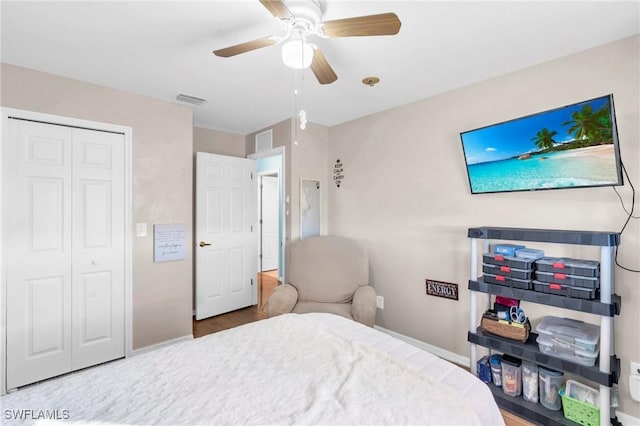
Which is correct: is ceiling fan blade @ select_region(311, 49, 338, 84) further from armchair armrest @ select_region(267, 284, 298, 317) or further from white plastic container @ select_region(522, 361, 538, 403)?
white plastic container @ select_region(522, 361, 538, 403)

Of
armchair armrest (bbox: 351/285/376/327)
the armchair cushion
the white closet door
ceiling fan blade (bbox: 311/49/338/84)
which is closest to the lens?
ceiling fan blade (bbox: 311/49/338/84)

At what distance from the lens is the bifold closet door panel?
2.25 meters

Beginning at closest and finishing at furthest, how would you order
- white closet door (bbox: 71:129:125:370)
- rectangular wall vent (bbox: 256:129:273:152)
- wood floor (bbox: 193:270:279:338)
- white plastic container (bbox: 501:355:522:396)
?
1. white plastic container (bbox: 501:355:522:396)
2. white closet door (bbox: 71:129:125:370)
3. wood floor (bbox: 193:270:279:338)
4. rectangular wall vent (bbox: 256:129:273:152)

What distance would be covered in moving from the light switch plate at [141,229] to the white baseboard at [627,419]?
12.2 feet

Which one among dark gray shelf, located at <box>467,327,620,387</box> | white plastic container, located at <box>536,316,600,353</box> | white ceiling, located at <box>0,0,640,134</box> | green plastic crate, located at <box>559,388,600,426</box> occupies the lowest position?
green plastic crate, located at <box>559,388,600,426</box>

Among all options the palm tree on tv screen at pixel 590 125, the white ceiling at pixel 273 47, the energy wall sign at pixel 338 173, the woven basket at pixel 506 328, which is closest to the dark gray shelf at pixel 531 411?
the woven basket at pixel 506 328

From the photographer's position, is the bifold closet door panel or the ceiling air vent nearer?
the bifold closet door panel

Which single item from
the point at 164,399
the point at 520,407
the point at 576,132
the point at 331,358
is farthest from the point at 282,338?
the point at 576,132

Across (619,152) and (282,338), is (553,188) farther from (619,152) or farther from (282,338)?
(282,338)

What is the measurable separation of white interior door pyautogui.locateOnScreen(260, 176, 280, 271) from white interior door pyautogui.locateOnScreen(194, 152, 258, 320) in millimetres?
2000

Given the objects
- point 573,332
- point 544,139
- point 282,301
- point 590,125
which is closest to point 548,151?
point 544,139

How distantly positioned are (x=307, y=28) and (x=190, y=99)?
1802 millimetres

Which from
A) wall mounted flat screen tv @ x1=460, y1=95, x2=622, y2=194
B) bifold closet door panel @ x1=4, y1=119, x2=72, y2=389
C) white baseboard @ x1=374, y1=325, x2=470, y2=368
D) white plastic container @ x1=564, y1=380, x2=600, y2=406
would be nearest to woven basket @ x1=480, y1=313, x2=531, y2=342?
white plastic container @ x1=564, y1=380, x2=600, y2=406

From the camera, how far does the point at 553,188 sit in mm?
2105
